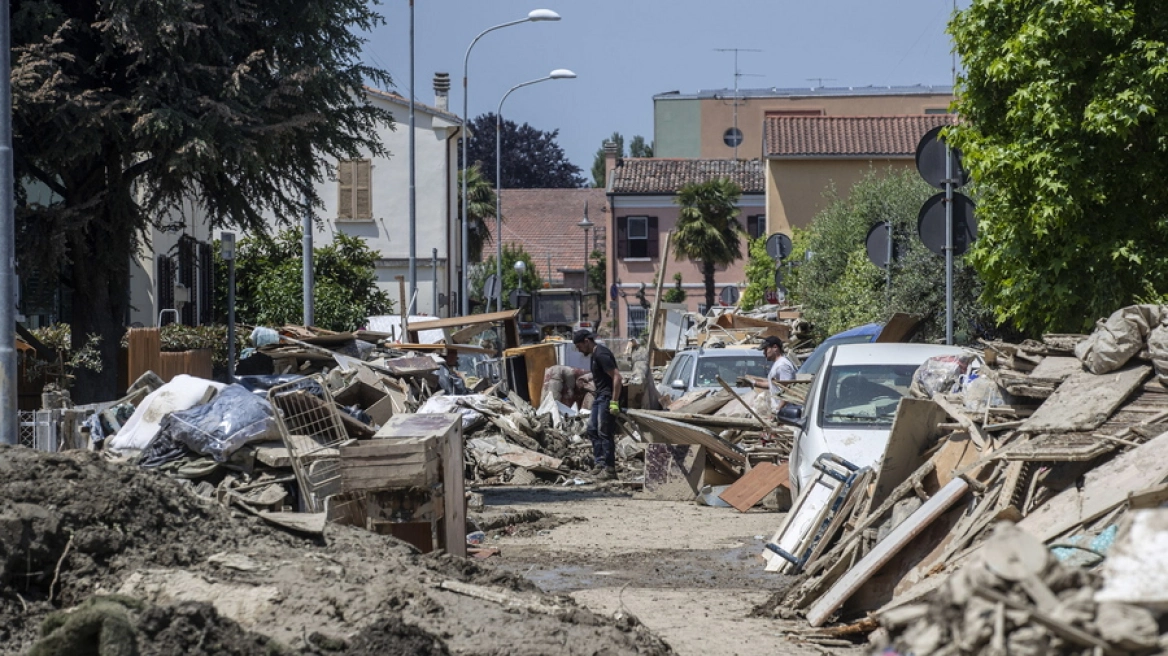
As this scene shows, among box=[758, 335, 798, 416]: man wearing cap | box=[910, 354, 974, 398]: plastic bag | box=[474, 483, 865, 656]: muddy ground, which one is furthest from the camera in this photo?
box=[758, 335, 798, 416]: man wearing cap

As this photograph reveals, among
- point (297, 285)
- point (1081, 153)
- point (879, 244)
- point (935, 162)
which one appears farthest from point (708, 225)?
point (1081, 153)

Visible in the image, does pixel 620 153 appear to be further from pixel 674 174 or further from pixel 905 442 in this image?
pixel 905 442

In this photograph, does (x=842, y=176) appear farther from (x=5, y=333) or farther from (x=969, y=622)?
(x=969, y=622)

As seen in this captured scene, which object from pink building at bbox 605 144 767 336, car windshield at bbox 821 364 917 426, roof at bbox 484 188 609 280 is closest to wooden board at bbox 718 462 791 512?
car windshield at bbox 821 364 917 426

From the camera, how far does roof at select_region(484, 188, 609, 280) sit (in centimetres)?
8862

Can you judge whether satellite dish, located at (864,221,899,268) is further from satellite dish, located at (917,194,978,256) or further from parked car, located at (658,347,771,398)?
satellite dish, located at (917,194,978,256)

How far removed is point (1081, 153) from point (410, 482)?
7.17 m

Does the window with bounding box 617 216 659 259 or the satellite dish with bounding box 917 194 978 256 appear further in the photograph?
the window with bounding box 617 216 659 259

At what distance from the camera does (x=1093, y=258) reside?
498 inches

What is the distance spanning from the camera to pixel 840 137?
165 feet

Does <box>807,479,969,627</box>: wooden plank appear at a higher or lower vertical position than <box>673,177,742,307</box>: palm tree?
lower

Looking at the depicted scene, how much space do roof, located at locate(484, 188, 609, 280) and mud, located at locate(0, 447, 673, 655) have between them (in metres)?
78.6

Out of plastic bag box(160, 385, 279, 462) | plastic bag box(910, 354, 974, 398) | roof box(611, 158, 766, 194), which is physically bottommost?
plastic bag box(160, 385, 279, 462)

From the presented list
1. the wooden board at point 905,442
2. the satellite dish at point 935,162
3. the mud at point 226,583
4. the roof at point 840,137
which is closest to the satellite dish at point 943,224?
the satellite dish at point 935,162
